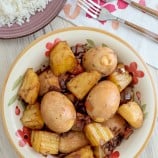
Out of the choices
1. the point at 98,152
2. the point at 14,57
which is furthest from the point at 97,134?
the point at 14,57

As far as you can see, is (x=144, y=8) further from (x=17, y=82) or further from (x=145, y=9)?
(x=17, y=82)

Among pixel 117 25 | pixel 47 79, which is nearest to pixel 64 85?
pixel 47 79

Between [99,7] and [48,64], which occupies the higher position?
[99,7]

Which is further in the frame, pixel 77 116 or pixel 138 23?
pixel 138 23

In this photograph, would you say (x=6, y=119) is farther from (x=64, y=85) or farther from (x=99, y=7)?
(x=99, y=7)

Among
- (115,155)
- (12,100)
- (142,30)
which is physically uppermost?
(142,30)

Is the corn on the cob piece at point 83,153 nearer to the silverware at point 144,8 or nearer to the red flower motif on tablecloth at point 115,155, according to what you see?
the red flower motif on tablecloth at point 115,155

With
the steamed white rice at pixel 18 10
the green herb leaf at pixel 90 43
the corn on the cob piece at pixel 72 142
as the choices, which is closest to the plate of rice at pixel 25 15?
the steamed white rice at pixel 18 10
